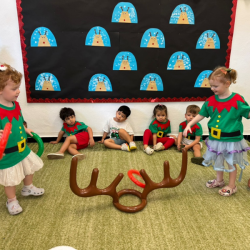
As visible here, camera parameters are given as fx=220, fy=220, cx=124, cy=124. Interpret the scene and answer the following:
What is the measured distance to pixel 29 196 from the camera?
171 cm

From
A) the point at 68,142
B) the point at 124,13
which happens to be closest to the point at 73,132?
the point at 68,142

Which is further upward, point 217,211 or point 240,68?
point 240,68

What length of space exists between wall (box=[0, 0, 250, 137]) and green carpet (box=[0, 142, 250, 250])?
1.02 meters

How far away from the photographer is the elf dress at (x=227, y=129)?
5.18ft

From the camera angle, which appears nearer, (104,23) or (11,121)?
(11,121)

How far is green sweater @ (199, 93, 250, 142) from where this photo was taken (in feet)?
5.15

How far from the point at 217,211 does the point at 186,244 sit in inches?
16.4

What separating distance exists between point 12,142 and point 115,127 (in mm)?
1528

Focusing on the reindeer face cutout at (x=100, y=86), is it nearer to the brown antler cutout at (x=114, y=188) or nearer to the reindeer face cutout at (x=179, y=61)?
the reindeer face cutout at (x=179, y=61)

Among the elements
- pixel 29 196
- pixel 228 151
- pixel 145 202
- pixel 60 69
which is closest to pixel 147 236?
pixel 145 202

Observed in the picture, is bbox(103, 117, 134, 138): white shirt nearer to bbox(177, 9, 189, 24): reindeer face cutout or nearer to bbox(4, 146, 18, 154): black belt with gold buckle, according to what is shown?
bbox(177, 9, 189, 24): reindeer face cutout

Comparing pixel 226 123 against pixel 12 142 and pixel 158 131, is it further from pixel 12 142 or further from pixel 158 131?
pixel 12 142

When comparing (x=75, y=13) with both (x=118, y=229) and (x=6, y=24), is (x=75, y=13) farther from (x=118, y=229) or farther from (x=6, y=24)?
(x=118, y=229)

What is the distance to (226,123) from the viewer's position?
1.60 metres
